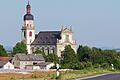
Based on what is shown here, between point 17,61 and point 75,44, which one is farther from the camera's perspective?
point 75,44

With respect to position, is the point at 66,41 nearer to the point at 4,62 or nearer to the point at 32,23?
the point at 32,23

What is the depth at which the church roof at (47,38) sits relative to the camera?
136 metres

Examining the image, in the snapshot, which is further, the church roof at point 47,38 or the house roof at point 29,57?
the church roof at point 47,38

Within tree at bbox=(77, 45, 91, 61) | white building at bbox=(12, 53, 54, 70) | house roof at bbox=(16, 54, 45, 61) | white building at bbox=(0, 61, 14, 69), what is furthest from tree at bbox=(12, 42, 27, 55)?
white building at bbox=(0, 61, 14, 69)

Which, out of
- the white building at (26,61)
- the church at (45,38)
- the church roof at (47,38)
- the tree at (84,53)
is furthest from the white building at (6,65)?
the church roof at (47,38)

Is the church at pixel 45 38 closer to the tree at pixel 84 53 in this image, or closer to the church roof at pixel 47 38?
the church roof at pixel 47 38

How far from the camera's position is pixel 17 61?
105m

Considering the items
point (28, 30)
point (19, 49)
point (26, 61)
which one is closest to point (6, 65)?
point (26, 61)

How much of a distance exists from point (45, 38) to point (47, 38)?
2.40 ft

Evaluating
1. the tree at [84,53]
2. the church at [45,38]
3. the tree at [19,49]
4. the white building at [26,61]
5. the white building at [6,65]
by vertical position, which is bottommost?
the white building at [6,65]

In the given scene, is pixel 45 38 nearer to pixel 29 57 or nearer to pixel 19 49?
pixel 19 49

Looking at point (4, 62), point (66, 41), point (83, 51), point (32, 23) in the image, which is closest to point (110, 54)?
point (83, 51)

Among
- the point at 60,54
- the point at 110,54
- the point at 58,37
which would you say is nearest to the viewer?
the point at 110,54

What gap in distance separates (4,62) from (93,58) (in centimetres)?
1889
